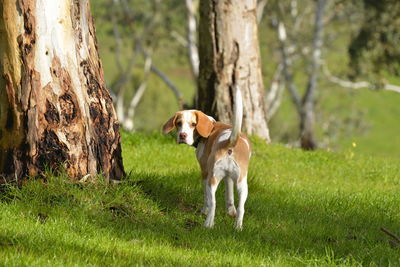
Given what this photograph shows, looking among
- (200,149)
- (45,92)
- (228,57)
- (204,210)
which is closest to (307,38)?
(228,57)

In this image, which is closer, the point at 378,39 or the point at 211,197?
the point at 211,197

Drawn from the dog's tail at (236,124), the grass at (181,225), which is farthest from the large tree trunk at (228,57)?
the dog's tail at (236,124)

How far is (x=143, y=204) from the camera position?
7.23m

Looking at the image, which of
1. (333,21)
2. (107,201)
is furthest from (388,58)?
(107,201)

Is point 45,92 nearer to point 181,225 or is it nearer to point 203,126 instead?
point 203,126

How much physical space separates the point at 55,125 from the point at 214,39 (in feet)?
20.1

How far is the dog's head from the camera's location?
6.96m

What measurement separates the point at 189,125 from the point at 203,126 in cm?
15

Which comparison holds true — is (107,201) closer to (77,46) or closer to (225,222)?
Answer: (225,222)

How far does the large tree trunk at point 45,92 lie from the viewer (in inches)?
277

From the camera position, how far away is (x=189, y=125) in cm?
702

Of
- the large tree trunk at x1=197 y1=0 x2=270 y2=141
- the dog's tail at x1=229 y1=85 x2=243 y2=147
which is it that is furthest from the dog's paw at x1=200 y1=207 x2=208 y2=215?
the large tree trunk at x1=197 y1=0 x2=270 y2=141

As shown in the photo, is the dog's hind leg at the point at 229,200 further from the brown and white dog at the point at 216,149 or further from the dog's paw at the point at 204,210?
the dog's paw at the point at 204,210

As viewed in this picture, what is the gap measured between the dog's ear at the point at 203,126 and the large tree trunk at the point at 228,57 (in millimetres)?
5565
